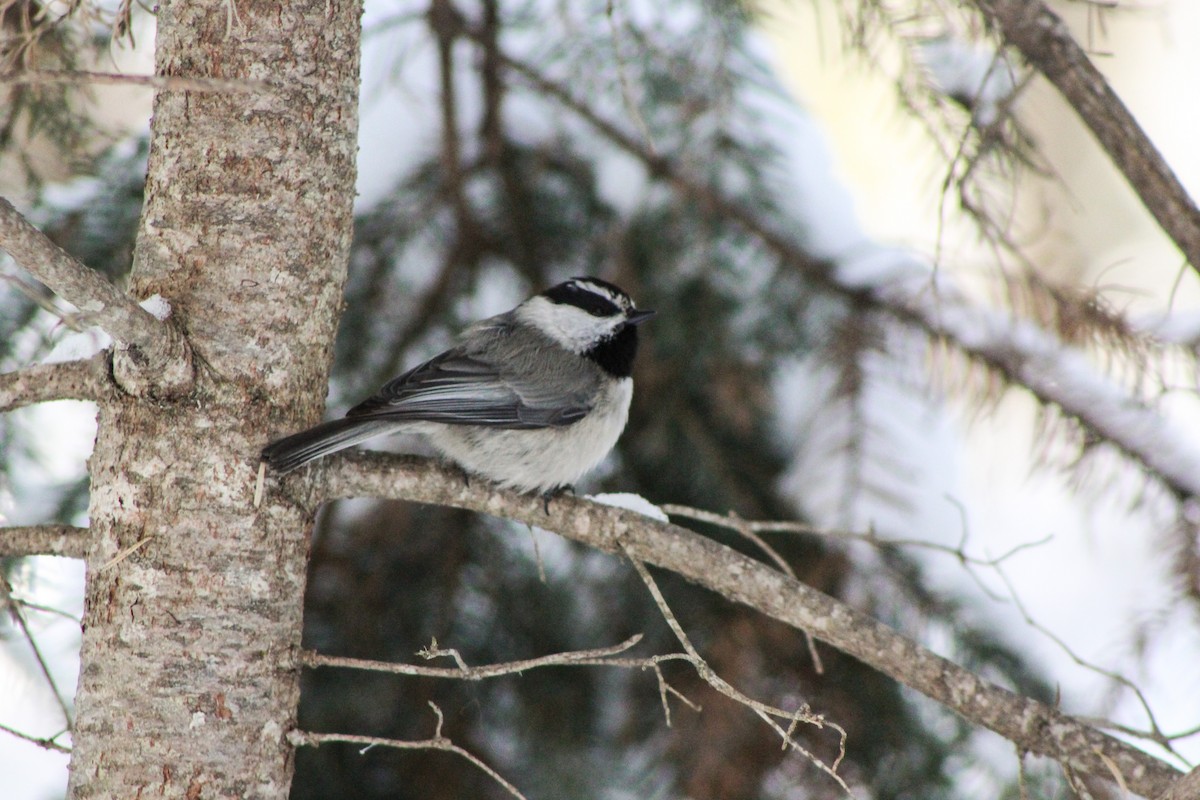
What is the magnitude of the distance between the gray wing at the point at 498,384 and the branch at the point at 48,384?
2.40ft

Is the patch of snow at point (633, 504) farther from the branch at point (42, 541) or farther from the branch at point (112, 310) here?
the branch at point (42, 541)

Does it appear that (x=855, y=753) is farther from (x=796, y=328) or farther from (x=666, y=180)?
(x=666, y=180)

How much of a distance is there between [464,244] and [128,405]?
1583 mm

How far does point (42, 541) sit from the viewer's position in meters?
1.85

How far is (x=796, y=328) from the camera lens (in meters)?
3.07

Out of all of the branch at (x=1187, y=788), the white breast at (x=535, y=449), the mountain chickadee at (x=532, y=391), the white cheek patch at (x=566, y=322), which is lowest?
the branch at (x=1187, y=788)

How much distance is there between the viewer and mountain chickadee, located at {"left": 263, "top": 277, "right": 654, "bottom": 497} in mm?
Answer: 2617

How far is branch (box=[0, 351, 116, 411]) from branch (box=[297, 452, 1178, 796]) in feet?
1.44

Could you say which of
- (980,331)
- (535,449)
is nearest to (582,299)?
(535,449)

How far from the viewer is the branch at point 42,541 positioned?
1827 millimetres

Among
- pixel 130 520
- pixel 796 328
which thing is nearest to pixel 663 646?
pixel 796 328

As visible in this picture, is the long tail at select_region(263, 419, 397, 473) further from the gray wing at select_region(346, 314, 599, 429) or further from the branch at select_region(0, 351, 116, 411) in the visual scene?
the gray wing at select_region(346, 314, 599, 429)

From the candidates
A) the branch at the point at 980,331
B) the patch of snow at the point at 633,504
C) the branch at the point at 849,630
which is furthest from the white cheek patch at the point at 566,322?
the branch at the point at 849,630

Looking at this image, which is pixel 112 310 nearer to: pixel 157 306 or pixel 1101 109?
pixel 157 306
